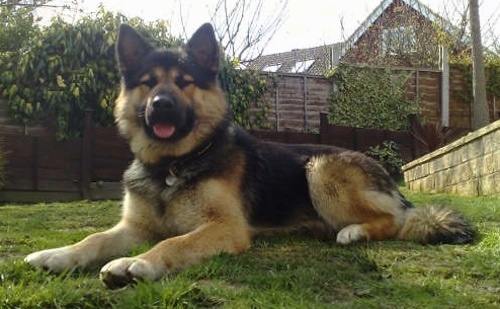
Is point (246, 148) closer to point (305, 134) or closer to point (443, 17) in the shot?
point (305, 134)

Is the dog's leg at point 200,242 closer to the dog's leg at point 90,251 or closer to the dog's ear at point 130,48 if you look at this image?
the dog's leg at point 90,251

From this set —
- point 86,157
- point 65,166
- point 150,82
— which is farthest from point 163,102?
point 65,166

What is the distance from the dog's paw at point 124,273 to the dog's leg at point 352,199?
172 cm

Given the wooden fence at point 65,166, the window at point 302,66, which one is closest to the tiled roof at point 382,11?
the window at point 302,66

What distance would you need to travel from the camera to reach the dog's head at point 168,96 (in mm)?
3564

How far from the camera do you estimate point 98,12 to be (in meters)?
9.70

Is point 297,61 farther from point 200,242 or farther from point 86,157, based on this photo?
point 200,242

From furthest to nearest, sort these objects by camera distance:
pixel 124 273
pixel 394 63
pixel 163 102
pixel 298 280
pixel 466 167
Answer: pixel 394 63 → pixel 466 167 → pixel 163 102 → pixel 298 280 → pixel 124 273

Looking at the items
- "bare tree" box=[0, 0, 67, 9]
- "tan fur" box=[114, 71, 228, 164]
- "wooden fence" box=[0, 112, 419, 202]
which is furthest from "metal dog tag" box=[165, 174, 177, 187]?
"bare tree" box=[0, 0, 67, 9]

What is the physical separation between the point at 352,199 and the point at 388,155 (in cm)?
716

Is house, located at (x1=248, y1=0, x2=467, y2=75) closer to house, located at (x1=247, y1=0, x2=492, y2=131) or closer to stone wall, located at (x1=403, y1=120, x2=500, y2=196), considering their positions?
house, located at (x1=247, y1=0, x2=492, y2=131)

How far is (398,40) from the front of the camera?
63.8 ft

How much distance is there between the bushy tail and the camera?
371 centimetres

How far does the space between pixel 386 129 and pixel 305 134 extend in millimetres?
2466
